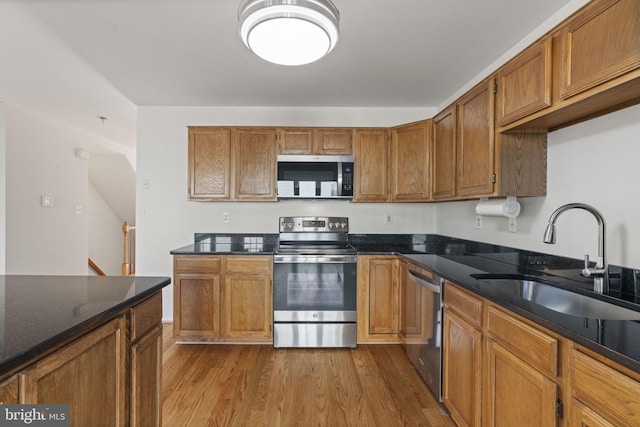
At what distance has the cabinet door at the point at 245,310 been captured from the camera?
279 cm

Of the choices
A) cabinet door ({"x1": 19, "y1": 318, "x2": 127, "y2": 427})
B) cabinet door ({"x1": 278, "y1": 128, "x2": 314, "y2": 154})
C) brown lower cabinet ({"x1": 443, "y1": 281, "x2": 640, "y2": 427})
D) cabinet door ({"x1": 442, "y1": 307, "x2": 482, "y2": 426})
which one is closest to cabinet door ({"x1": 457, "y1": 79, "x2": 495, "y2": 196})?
brown lower cabinet ({"x1": 443, "y1": 281, "x2": 640, "y2": 427})

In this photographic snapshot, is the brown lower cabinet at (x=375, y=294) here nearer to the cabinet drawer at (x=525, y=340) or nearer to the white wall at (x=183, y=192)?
the white wall at (x=183, y=192)

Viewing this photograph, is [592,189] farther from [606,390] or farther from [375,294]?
[375,294]

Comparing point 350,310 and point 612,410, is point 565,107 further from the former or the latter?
point 350,310

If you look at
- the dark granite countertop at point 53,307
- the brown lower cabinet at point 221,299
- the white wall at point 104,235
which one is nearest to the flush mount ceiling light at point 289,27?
the dark granite countertop at point 53,307

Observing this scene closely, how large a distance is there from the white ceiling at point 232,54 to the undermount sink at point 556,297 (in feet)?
5.13

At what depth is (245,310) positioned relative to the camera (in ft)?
9.18

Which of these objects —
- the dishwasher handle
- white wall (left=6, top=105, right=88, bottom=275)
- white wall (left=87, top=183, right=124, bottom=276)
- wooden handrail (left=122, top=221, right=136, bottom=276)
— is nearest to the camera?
the dishwasher handle

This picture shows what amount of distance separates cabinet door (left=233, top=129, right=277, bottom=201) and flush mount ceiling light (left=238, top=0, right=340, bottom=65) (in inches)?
68.6

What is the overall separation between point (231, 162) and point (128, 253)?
4743 mm

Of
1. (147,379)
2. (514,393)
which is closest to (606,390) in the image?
(514,393)

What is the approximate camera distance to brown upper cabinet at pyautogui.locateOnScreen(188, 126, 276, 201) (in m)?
3.08

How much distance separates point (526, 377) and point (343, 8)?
78.8 inches

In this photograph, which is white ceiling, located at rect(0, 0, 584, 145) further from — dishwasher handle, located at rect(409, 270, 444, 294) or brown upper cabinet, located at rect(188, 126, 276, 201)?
dishwasher handle, located at rect(409, 270, 444, 294)
